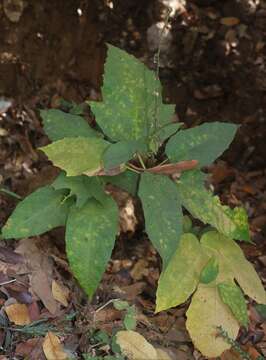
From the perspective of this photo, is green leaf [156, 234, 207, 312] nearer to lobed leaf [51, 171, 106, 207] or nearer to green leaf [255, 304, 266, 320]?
lobed leaf [51, 171, 106, 207]

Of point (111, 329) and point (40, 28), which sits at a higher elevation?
point (40, 28)

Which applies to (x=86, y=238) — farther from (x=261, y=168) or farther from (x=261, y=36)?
(x=261, y=36)

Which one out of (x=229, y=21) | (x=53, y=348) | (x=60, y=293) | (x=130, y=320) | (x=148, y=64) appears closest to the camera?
(x=53, y=348)

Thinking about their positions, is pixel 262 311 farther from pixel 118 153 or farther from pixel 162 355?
pixel 118 153

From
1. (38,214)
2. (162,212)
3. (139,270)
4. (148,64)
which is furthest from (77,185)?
(148,64)

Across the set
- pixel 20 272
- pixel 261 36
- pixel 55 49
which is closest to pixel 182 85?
pixel 261 36

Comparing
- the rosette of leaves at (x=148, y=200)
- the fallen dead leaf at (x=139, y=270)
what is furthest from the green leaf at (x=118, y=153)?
the fallen dead leaf at (x=139, y=270)

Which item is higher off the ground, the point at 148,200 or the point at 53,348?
the point at 148,200
